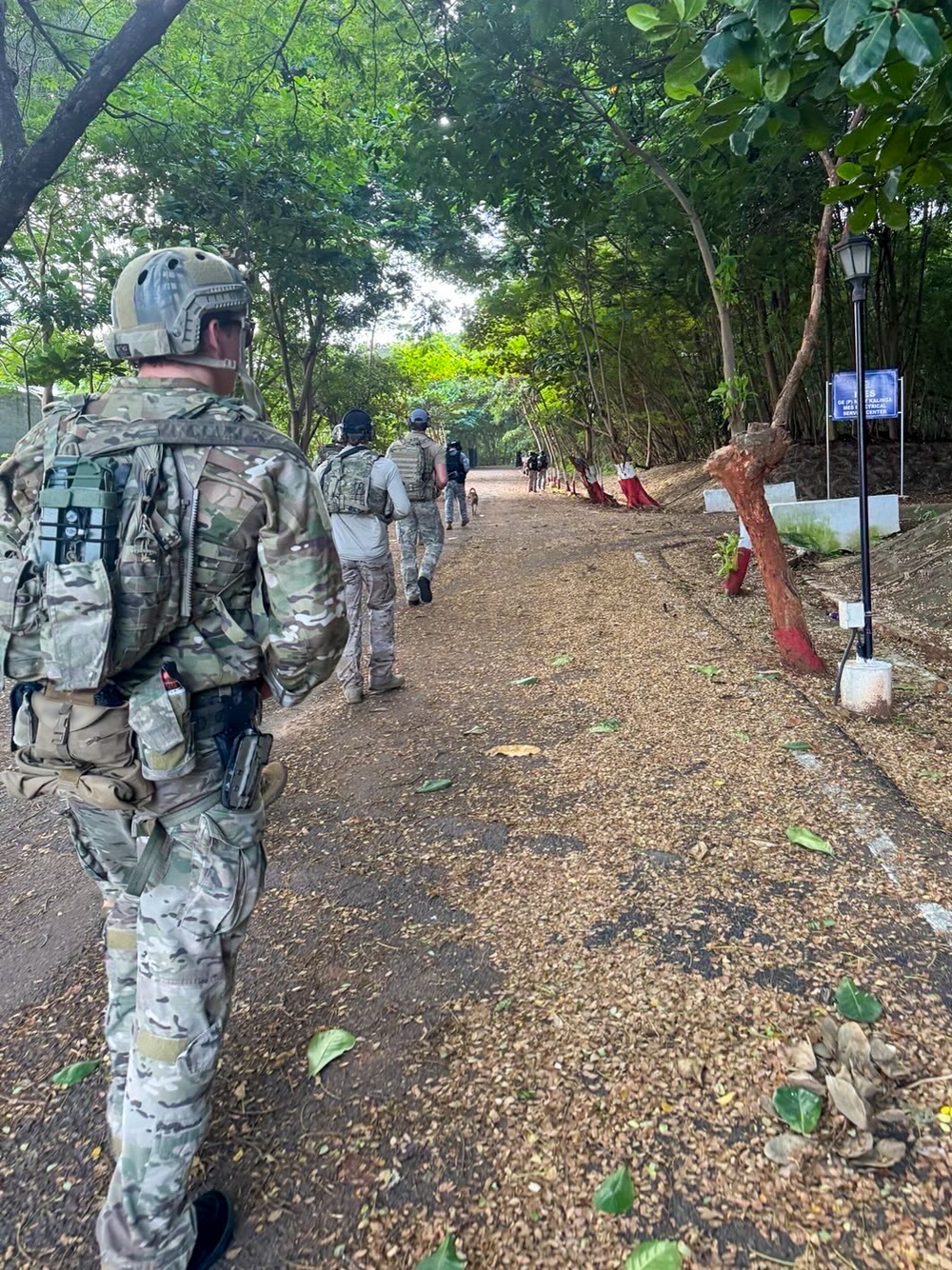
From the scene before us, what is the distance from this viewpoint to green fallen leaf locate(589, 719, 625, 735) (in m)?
4.65

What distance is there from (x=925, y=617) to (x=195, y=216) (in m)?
8.48

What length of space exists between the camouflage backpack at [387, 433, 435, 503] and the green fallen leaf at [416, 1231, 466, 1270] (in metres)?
7.23

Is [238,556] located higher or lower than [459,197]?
lower

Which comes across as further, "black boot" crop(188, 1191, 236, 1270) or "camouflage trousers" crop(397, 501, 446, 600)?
"camouflage trousers" crop(397, 501, 446, 600)

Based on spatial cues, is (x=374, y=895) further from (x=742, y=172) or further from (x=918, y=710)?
(x=742, y=172)

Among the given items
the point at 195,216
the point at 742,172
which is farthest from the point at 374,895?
the point at 195,216

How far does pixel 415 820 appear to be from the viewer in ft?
12.2

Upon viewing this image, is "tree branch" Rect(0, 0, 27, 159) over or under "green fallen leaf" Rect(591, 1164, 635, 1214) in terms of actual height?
over

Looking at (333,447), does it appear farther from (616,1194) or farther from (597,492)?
(597,492)

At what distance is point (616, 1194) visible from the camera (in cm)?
175

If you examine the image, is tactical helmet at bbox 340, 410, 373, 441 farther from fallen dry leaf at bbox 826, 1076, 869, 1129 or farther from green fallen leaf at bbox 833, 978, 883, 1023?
fallen dry leaf at bbox 826, 1076, 869, 1129

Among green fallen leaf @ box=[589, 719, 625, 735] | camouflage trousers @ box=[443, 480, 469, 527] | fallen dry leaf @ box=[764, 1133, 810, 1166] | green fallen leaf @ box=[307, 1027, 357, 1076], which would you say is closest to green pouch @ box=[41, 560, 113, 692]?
green fallen leaf @ box=[307, 1027, 357, 1076]

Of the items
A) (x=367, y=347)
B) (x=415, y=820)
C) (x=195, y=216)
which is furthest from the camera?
(x=367, y=347)

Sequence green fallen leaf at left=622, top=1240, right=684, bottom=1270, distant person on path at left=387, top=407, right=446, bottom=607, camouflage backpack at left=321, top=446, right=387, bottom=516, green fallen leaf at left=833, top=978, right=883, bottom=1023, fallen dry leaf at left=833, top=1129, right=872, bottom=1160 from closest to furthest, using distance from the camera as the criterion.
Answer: green fallen leaf at left=622, top=1240, right=684, bottom=1270, fallen dry leaf at left=833, top=1129, right=872, bottom=1160, green fallen leaf at left=833, top=978, right=883, bottom=1023, camouflage backpack at left=321, top=446, right=387, bottom=516, distant person on path at left=387, top=407, right=446, bottom=607
